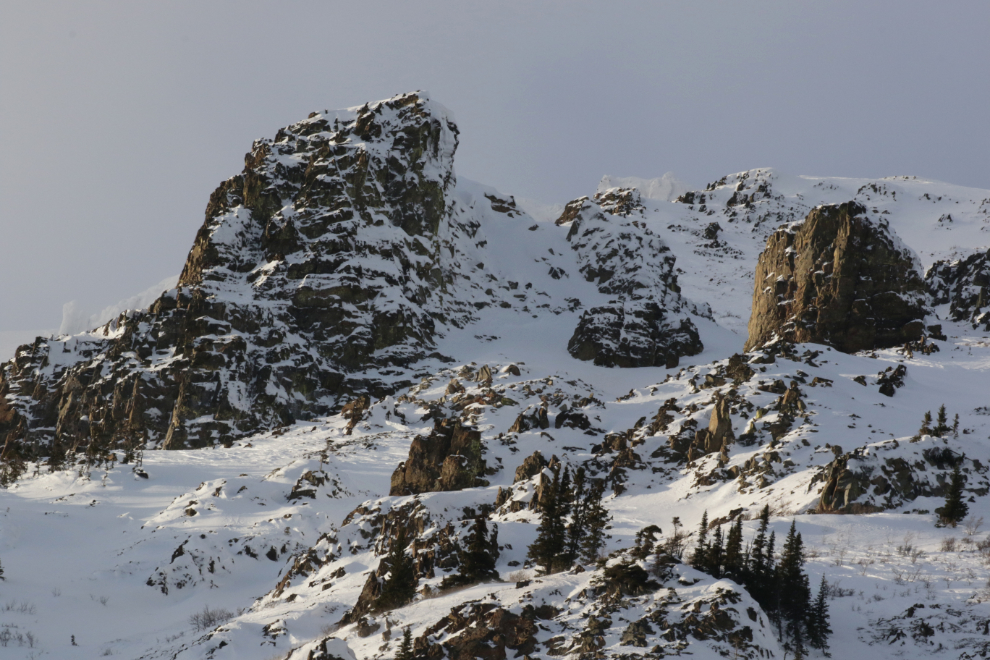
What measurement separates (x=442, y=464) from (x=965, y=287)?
60819mm

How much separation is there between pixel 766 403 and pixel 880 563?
20645mm

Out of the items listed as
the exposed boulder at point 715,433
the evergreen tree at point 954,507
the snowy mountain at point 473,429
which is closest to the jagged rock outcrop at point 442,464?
the snowy mountain at point 473,429

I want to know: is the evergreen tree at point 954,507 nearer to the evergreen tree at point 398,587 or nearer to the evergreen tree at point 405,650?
the evergreen tree at point 398,587

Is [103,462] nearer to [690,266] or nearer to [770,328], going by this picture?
[770,328]

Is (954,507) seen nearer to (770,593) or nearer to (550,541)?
(770,593)

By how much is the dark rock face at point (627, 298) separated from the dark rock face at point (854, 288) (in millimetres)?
29110

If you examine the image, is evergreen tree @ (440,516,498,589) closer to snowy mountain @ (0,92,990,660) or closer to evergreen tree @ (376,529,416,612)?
snowy mountain @ (0,92,990,660)

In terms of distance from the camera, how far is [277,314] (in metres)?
97.5

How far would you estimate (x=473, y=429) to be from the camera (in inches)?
1679

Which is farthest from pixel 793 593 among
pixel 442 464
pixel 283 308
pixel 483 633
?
pixel 283 308

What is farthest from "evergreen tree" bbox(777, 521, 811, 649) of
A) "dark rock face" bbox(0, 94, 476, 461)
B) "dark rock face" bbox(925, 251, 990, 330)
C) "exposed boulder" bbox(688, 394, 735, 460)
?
"dark rock face" bbox(0, 94, 476, 461)

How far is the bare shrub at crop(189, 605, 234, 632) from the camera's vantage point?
30163 millimetres

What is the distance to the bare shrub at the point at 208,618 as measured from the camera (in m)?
30.2

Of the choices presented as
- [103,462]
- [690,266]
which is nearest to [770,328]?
[103,462]
